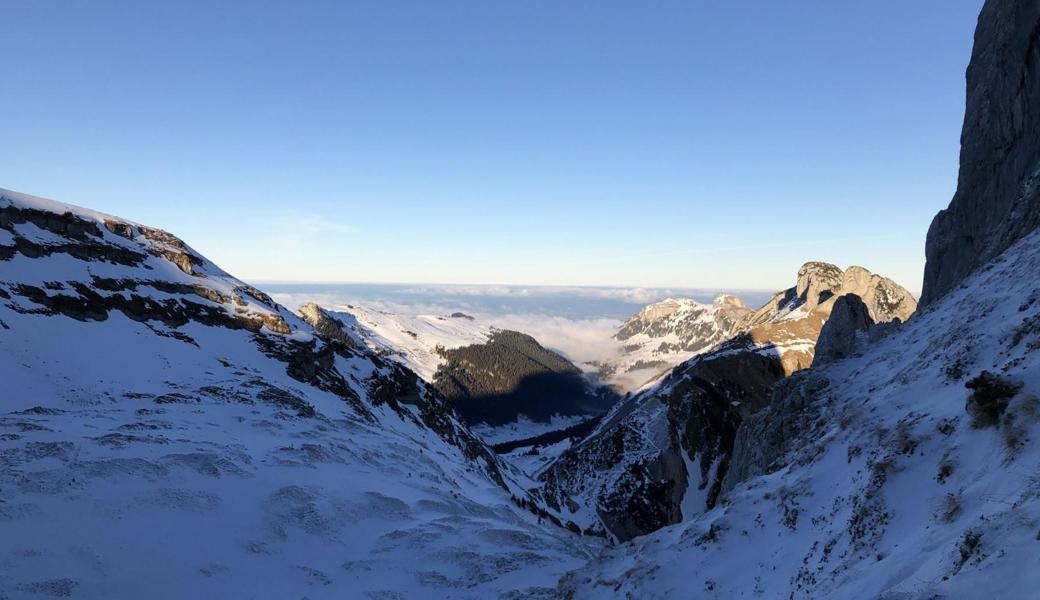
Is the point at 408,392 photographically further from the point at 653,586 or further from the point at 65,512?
the point at 653,586

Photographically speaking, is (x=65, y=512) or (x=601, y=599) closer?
(x=601, y=599)

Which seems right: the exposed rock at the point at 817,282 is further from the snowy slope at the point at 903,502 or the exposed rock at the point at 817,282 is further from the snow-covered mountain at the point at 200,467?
the snowy slope at the point at 903,502

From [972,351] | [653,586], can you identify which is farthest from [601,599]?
[972,351]

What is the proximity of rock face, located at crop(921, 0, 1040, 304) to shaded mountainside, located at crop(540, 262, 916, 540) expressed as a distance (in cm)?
2332

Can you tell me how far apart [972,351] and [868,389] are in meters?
10.0

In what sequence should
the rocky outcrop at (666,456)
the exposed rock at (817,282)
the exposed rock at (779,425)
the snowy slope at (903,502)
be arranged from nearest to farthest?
1. the snowy slope at (903,502)
2. the exposed rock at (779,425)
3. the rocky outcrop at (666,456)
4. the exposed rock at (817,282)

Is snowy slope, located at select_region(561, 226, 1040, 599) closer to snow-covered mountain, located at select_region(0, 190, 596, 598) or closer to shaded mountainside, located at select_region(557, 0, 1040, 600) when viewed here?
shaded mountainside, located at select_region(557, 0, 1040, 600)

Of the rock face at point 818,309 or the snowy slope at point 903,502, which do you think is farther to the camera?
the rock face at point 818,309

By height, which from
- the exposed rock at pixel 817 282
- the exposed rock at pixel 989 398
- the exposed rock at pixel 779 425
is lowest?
the exposed rock at pixel 779 425

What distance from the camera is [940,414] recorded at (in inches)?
734

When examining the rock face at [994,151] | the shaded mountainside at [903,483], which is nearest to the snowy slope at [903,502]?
the shaded mountainside at [903,483]

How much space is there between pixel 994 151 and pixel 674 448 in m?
56.6

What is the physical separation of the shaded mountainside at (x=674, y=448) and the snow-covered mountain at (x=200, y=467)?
1497 centimetres

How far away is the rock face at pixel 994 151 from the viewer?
4400cm
